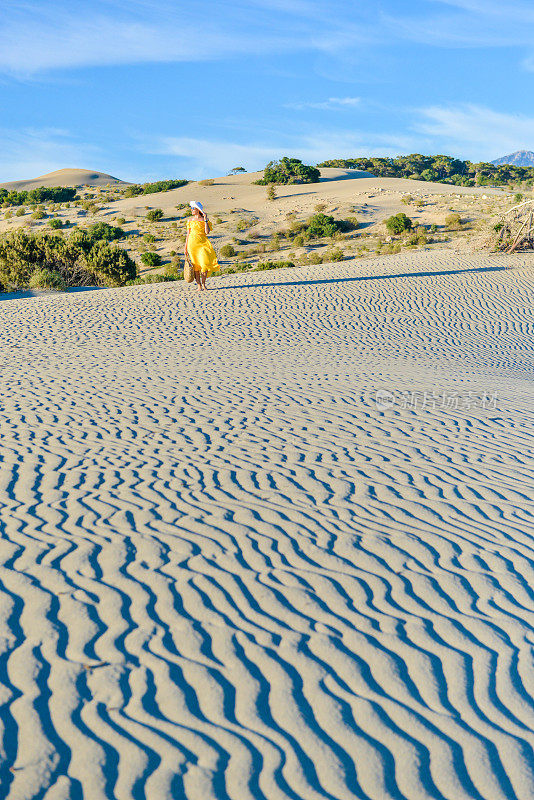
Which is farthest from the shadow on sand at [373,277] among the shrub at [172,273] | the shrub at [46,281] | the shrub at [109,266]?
the shrub at [109,266]

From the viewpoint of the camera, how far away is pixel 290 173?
6506 centimetres

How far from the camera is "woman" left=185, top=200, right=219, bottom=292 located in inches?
747

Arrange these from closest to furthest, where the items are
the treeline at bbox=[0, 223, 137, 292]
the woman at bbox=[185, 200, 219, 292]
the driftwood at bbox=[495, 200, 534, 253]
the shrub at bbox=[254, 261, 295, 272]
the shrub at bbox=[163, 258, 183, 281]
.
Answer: the woman at bbox=[185, 200, 219, 292] < the treeline at bbox=[0, 223, 137, 292] < the shrub at bbox=[163, 258, 183, 281] < the driftwood at bbox=[495, 200, 534, 253] < the shrub at bbox=[254, 261, 295, 272]

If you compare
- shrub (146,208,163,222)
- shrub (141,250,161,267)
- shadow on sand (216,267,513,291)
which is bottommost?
shadow on sand (216,267,513,291)

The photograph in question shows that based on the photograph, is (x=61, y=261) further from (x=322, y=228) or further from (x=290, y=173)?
(x=290, y=173)

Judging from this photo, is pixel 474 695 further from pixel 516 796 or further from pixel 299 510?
pixel 299 510

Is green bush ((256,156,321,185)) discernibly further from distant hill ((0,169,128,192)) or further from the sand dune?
the sand dune

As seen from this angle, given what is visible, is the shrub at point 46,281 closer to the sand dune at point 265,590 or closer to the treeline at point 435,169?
the sand dune at point 265,590

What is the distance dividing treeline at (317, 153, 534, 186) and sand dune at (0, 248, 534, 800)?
72.0 m

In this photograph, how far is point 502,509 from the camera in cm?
564

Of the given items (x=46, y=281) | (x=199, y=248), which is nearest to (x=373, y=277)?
(x=199, y=248)

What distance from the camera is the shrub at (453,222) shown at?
38875 millimetres

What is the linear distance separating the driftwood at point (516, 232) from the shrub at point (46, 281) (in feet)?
56.0

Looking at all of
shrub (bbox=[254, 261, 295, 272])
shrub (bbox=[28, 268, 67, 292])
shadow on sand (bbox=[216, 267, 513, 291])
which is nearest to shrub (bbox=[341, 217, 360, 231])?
shrub (bbox=[254, 261, 295, 272])
